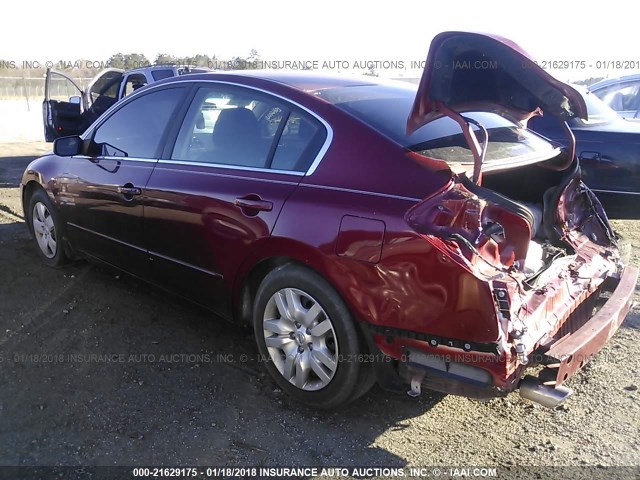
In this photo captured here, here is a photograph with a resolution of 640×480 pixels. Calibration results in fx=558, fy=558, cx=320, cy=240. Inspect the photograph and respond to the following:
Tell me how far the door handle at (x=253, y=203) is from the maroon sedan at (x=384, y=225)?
0.01 metres

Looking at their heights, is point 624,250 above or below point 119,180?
below

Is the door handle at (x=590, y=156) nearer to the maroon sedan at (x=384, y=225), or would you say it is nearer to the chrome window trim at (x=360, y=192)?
the maroon sedan at (x=384, y=225)

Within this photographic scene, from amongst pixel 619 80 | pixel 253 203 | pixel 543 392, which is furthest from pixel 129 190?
pixel 619 80

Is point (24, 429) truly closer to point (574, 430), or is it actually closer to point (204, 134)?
point (204, 134)

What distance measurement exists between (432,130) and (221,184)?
1.21 meters

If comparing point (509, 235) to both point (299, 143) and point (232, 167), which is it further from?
point (232, 167)

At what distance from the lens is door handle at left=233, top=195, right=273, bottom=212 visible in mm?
2916

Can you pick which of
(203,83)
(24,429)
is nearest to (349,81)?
(203,83)

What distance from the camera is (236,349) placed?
362cm

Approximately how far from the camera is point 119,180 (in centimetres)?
389

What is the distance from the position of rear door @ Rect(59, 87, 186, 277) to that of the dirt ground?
1.83 feet

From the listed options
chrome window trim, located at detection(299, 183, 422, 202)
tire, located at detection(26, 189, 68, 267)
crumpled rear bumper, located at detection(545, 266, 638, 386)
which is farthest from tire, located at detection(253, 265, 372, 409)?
tire, located at detection(26, 189, 68, 267)

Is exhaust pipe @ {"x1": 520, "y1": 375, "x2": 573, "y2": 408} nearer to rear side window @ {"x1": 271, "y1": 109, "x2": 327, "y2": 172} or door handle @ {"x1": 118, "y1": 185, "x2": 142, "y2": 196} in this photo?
rear side window @ {"x1": 271, "y1": 109, "x2": 327, "y2": 172}

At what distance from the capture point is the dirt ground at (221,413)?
264 centimetres
